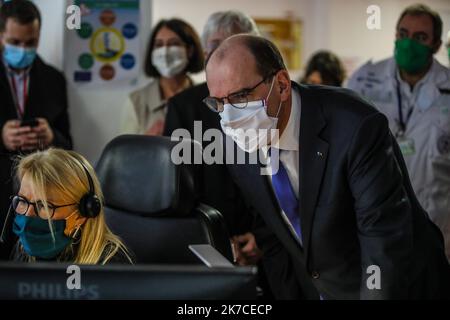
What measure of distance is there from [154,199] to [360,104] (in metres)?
0.63

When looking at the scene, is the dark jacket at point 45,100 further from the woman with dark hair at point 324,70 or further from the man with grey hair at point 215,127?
the woman with dark hair at point 324,70

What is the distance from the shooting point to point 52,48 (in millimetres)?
3330

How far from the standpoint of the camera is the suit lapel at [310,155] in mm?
1675

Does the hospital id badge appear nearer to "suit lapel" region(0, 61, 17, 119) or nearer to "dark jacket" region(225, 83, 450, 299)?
"dark jacket" region(225, 83, 450, 299)

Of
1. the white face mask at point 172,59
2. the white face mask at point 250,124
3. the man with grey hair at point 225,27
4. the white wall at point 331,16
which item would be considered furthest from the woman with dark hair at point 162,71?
the white wall at point 331,16

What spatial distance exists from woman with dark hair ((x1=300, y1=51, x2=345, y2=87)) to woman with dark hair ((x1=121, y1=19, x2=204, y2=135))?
4.40 ft

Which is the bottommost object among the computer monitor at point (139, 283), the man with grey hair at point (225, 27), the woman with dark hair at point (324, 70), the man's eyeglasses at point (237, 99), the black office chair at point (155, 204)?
the black office chair at point (155, 204)

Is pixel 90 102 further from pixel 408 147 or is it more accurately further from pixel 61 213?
pixel 61 213

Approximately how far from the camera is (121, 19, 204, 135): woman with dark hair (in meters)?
3.02

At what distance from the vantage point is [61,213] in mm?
1638

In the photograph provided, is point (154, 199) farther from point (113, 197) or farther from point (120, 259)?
point (120, 259)

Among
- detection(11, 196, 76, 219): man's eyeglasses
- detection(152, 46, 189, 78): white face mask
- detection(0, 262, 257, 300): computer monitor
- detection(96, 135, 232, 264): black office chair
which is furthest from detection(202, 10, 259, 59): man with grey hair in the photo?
detection(0, 262, 257, 300): computer monitor

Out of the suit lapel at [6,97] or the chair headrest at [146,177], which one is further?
the suit lapel at [6,97]

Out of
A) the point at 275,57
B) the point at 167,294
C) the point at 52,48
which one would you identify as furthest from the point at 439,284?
the point at 52,48
